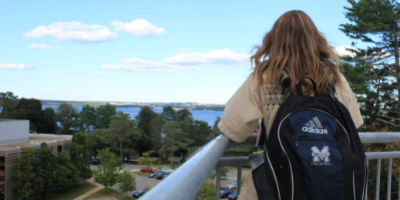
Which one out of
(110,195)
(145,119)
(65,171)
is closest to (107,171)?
(110,195)

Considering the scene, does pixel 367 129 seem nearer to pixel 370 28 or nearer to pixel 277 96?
pixel 370 28

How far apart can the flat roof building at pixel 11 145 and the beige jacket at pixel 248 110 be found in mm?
25423

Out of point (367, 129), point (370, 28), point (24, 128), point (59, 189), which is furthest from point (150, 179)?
point (370, 28)

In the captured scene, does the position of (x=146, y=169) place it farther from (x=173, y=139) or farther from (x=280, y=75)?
(x=280, y=75)

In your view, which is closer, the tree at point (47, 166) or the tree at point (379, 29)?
the tree at point (379, 29)

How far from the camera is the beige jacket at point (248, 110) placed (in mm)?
1120

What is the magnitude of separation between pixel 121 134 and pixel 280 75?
132 ft

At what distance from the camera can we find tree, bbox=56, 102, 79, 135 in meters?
46.0

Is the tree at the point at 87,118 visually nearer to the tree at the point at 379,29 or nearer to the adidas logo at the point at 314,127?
the tree at the point at 379,29

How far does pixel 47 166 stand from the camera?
76.7ft

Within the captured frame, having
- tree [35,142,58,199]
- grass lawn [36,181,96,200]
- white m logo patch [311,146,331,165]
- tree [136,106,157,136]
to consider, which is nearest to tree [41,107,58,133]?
tree [136,106,157,136]

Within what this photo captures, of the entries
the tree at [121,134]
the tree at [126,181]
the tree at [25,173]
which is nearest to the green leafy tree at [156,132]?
the tree at [121,134]

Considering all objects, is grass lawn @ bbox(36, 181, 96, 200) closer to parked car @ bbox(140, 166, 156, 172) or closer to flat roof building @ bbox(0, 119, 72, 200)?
flat roof building @ bbox(0, 119, 72, 200)

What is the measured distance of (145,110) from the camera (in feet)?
154
